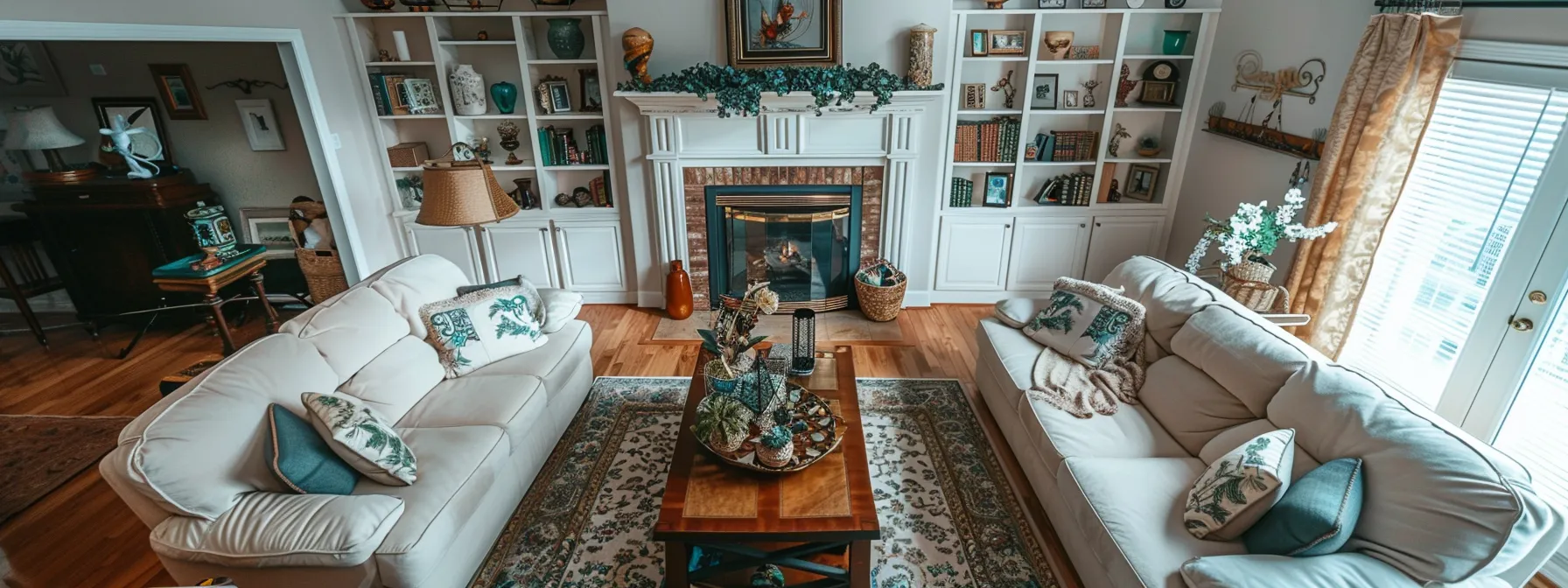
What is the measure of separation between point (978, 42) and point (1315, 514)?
125 inches

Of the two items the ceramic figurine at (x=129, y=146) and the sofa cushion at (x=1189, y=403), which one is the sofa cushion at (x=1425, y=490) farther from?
the ceramic figurine at (x=129, y=146)

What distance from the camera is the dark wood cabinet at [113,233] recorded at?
158 inches

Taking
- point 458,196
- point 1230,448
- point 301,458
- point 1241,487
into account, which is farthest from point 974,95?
point 301,458

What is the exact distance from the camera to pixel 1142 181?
4.53 metres

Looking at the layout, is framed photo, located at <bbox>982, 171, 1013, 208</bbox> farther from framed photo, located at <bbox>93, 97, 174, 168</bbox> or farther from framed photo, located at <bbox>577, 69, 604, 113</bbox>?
framed photo, located at <bbox>93, 97, 174, 168</bbox>

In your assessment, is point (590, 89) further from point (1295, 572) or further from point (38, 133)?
point (1295, 572)

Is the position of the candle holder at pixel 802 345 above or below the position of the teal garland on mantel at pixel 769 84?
below

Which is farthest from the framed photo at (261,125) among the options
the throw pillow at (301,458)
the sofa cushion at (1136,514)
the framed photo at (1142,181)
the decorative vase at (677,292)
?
the framed photo at (1142,181)

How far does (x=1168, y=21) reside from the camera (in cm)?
417

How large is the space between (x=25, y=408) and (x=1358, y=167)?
258 inches

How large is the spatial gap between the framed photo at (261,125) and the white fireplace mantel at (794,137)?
2.57 meters

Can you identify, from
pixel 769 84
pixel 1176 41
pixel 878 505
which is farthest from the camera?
pixel 1176 41

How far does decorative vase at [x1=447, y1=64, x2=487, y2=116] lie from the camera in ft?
13.4

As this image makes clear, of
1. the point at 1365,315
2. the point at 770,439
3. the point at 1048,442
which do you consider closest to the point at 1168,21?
the point at 1365,315
